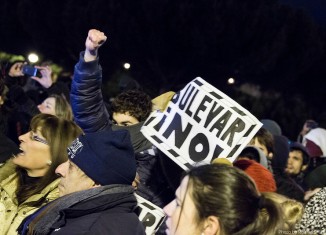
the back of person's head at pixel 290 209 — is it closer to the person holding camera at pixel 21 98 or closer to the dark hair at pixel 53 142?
the dark hair at pixel 53 142

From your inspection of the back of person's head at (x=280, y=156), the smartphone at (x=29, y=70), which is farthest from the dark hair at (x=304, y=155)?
the smartphone at (x=29, y=70)

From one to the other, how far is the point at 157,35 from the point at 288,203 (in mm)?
25081

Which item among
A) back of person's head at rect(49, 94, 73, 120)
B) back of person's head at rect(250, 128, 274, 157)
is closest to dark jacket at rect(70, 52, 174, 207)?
back of person's head at rect(250, 128, 274, 157)

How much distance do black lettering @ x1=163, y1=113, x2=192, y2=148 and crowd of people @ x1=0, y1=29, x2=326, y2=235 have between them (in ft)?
0.85

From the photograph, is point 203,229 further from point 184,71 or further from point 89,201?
point 184,71

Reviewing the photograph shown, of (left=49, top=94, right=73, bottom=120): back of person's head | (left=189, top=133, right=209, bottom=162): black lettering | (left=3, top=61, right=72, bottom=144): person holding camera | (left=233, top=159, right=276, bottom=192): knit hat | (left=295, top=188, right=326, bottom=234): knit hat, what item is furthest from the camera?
(left=3, top=61, right=72, bottom=144): person holding camera

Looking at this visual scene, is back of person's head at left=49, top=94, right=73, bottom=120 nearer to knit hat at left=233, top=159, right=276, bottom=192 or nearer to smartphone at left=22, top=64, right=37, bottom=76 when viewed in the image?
smartphone at left=22, top=64, right=37, bottom=76

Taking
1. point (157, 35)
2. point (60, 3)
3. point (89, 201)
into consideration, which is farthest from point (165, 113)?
point (60, 3)

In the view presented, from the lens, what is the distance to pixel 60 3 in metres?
29.6

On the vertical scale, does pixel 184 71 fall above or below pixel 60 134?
below

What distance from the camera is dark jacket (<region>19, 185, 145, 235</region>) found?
278cm

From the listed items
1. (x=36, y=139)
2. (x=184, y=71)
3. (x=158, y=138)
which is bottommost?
(x=184, y=71)

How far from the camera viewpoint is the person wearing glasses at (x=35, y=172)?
351 cm

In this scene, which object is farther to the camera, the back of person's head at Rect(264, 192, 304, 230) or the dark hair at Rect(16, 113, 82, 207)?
the dark hair at Rect(16, 113, 82, 207)
